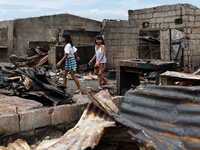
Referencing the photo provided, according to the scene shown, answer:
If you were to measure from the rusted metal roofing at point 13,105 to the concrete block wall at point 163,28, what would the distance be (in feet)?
20.8

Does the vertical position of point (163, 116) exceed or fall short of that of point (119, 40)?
it falls short

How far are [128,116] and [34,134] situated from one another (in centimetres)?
153

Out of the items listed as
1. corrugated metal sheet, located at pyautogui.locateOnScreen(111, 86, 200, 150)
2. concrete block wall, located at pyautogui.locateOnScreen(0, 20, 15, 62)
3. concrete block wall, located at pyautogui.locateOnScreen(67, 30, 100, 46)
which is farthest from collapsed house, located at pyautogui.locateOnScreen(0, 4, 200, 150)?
concrete block wall, located at pyautogui.locateOnScreen(0, 20, 15, 62)

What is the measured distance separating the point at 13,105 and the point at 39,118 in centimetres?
55

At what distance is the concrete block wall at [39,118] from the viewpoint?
306 cm

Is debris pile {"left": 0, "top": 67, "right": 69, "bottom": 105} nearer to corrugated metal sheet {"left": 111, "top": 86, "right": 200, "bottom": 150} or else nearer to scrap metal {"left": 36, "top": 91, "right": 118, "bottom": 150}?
scrap metal {"left": 36, "top": 91, "right": 118, "bottom": 150}

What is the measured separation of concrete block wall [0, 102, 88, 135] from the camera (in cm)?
306

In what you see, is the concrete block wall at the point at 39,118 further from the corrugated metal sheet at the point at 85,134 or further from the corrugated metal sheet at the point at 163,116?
the corrugated metal sheet at the point at 163,116

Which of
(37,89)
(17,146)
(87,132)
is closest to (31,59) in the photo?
(37,89)

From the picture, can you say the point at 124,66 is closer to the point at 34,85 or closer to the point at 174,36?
the point at 34,85

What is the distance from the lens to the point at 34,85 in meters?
4.48

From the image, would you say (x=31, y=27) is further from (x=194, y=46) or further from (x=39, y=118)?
(x=39, y=118)

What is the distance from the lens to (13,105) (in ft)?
11.5

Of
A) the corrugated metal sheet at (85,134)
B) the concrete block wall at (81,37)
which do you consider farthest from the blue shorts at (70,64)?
the concrete block wall at (81,37)
